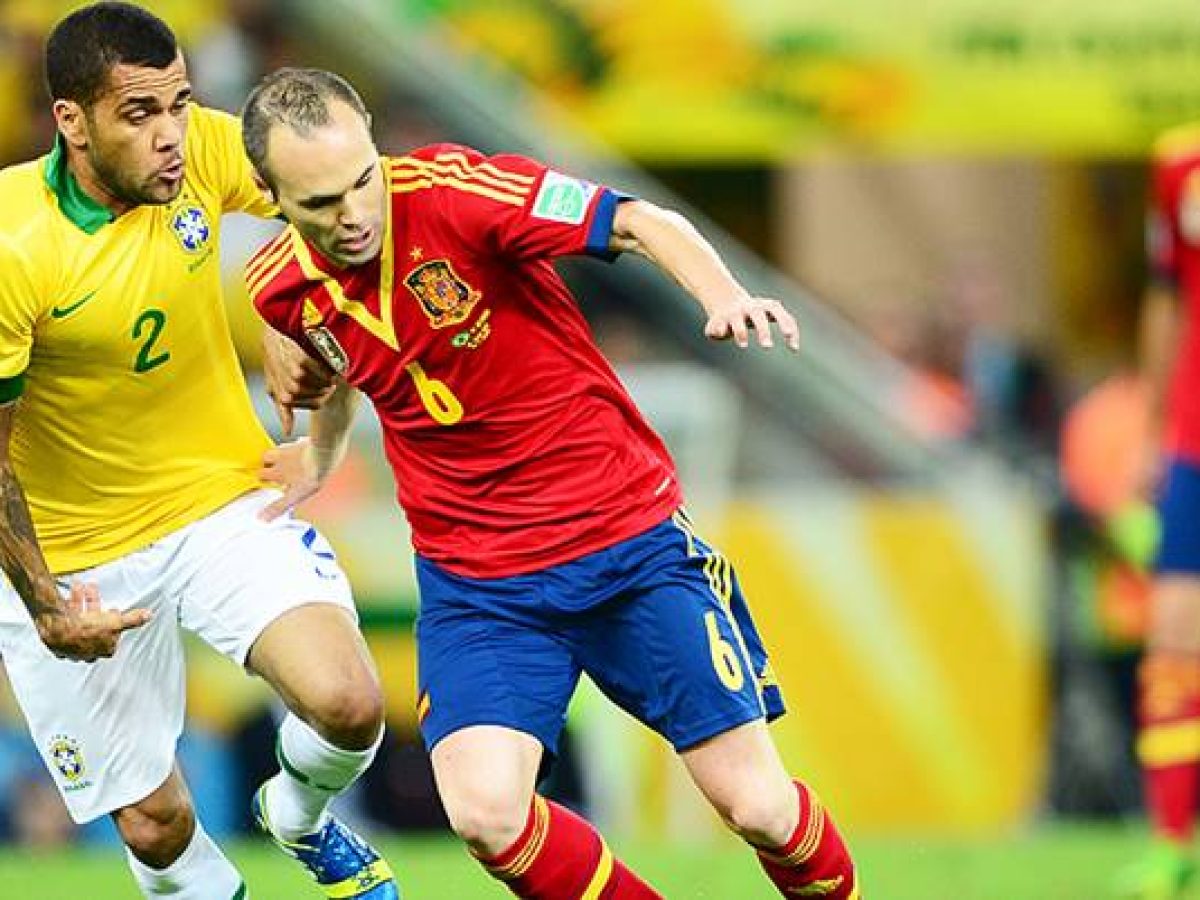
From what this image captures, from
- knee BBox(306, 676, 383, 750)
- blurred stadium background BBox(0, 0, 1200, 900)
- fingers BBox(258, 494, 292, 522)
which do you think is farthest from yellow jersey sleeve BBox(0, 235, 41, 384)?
blurred stadium background BBox(0, 0, 1200, 900)

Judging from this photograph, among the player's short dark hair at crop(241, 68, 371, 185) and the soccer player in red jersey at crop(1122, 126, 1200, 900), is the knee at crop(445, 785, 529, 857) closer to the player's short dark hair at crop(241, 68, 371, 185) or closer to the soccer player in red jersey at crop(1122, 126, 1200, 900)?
the player's short dark hair at crop(241, 68, 371, 185)

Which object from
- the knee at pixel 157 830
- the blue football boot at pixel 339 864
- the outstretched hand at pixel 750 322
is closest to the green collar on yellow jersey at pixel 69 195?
the knee at pixel 157 830

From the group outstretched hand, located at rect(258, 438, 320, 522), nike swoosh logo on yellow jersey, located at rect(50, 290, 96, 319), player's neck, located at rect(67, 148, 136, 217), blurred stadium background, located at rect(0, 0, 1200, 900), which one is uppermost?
player's neck, located at rect(67, 148, 136, 217)

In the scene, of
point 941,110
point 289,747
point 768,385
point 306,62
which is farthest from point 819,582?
point 289,747

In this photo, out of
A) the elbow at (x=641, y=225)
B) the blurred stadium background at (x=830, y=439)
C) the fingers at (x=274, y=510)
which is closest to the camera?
the elbow at (x=641, y=225)

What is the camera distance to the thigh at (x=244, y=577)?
706cm

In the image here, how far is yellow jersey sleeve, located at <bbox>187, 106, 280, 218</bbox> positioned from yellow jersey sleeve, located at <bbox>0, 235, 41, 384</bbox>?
0.60 meters

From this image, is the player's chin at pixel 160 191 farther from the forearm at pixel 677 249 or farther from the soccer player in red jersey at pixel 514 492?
the forearm at pixel 677 249

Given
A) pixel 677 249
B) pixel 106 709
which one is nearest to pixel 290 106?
pixel 677 249

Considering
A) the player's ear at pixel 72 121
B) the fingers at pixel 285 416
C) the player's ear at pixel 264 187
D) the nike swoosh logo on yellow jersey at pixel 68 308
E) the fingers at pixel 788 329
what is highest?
the player's ear at pixel 72 121

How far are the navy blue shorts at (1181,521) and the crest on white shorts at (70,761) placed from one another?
386cm

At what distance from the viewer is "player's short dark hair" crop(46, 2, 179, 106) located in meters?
6.67

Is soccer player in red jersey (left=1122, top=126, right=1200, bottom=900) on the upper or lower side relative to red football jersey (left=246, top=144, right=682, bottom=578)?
lower

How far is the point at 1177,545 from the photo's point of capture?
30.6 ft
